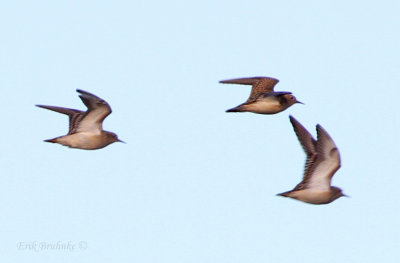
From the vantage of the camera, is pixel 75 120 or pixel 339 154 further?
pixel 75 120

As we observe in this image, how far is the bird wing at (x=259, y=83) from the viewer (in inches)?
1102

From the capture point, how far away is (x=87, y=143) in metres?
24.9

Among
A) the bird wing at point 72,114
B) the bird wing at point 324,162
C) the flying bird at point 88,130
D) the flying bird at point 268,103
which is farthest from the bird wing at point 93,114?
the bird wing at point 324,162

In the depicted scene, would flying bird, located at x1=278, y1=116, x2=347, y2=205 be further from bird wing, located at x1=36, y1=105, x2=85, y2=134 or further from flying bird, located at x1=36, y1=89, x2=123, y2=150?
bird wing, located at x1=36, y1=105, x2=85, y2=134

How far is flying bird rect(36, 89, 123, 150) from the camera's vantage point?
80.5ft

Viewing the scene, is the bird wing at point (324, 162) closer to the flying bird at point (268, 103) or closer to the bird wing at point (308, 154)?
the bird wing at point (308, 154)

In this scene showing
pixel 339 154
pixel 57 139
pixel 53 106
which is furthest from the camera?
pixel 53 106

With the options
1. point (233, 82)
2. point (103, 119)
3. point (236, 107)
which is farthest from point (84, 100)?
point (233, 82)

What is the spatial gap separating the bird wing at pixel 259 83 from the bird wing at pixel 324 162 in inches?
201

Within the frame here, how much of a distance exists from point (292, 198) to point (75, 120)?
5595 mm

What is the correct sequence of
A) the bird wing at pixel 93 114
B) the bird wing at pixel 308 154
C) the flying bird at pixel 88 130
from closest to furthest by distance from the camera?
the bird wing at pixel 308 154 < the bird wing at pixel 93 114 < the flying bird at pixel 88 130

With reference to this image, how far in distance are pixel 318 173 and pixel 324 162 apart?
1.06 ft

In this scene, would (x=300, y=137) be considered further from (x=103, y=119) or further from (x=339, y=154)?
(x=103, y=119)

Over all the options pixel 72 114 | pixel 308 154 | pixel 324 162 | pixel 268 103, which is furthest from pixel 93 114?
pixel 324 162
